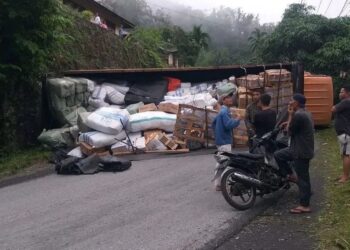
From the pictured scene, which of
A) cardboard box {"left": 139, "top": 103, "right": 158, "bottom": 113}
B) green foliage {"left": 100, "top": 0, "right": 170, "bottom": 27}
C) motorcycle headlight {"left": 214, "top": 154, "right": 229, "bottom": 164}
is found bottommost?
motorcycle headlight {"left": 214, "top": 154, "right": 229, "bottom": 164}

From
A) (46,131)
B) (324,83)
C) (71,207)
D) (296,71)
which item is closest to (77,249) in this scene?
(71,207)

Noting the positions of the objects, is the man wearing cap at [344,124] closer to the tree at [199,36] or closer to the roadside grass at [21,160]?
the roadside grass at [21,160]

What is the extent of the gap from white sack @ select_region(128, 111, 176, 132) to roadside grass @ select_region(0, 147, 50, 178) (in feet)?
7.91

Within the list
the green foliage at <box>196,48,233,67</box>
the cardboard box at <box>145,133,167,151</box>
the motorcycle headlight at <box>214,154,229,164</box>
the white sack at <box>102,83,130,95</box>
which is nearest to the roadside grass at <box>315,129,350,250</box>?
the motorcycle headlight at <box>214,154,229,164</box>

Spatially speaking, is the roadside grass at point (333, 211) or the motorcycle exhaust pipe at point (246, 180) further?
the motorcycle exhaust pipe at point (246, 180)

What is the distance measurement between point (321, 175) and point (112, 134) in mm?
5909

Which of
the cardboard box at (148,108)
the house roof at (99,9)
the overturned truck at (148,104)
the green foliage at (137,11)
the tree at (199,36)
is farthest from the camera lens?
the green foliage at (137,11)

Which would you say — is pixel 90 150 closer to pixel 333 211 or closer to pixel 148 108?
pixel 148 108

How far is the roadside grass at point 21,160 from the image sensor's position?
1240 centimetres

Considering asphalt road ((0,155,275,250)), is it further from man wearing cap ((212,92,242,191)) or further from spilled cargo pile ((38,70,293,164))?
spilled cargo pile ((38,70,293,164))

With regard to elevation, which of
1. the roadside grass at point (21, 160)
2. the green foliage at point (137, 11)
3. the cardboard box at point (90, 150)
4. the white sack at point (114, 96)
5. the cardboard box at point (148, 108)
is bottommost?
the roadside grass at point (21, 160)

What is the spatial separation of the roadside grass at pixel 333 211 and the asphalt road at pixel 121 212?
39.8 inches

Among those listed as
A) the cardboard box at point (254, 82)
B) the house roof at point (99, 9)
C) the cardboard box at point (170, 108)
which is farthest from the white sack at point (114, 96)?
the house roof at point (99, 9)

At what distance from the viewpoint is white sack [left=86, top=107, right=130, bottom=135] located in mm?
13797
